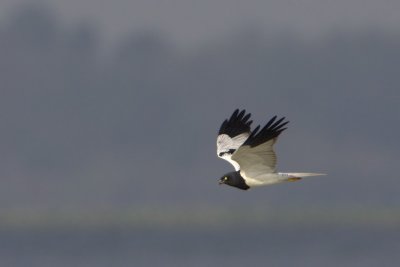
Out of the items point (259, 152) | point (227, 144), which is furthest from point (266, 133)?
point (227, 144)

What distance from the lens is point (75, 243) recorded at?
52688mm

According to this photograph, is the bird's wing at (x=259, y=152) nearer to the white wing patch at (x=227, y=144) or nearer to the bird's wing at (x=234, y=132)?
the white wing patch at (x=227, y=144)

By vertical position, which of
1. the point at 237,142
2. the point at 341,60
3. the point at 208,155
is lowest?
the point at 237,142

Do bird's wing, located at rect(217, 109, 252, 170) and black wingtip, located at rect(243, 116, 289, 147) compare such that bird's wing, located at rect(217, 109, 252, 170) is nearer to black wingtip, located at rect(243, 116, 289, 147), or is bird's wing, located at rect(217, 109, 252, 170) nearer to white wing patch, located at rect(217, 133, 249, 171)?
white wing patch, located at rect(217, 133, 249, 171)

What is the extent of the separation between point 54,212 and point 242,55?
11269cm

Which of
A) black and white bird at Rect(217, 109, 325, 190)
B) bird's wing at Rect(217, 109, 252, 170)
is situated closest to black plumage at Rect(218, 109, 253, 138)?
bird's wing at Rect(217, 109, 252, 170)

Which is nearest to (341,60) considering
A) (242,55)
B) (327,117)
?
(242,55)

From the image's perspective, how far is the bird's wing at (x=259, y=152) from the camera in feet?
63.7

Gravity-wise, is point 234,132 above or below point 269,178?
above

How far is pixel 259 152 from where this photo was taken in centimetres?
1975

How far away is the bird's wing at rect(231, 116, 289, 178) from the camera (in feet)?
63.7

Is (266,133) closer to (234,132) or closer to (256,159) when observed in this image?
(256,159)

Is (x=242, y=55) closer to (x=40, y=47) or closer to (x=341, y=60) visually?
(x=341, y=60)

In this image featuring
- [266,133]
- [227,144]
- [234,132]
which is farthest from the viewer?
[234,132]
